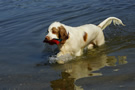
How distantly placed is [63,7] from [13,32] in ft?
14.5

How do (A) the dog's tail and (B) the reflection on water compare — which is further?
(A) the dog's tail

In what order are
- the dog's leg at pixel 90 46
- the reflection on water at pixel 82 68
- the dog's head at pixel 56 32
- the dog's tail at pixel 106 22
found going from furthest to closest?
1. the dog's tail at pixel 106 22
2. the dog's leg at pixel 90 46
3. the dog's head at pixel 56 32
4. the reflection on water at pixel 82 68

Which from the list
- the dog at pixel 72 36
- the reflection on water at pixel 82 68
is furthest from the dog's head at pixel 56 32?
the reflection on water at pixel 82 68

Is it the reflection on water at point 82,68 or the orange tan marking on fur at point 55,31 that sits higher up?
the orange tan marking on fur at point 55,31

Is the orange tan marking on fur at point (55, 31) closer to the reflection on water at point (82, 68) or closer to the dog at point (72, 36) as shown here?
the dog at point (72, 36)

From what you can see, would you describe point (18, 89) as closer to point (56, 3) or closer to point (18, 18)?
point (18, 18)

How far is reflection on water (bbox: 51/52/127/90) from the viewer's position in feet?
16.2

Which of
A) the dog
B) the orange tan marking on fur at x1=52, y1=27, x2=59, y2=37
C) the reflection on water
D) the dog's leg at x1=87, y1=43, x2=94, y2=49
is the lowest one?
the reflection on water

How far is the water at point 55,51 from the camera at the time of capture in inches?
195

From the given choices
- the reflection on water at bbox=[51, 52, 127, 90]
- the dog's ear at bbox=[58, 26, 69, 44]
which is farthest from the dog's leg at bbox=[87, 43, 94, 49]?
the dog's ear at bbox=[58, 26, 69, 44]

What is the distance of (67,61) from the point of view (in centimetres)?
631

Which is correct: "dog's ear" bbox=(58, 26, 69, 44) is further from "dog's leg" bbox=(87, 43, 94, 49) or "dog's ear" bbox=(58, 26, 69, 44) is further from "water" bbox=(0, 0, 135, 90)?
"dog's leg" bbox=(87, 43, 94, 49)

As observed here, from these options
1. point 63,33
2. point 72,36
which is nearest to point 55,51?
point 72,36

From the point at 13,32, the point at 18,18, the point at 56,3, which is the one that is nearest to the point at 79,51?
the point at 13,32
